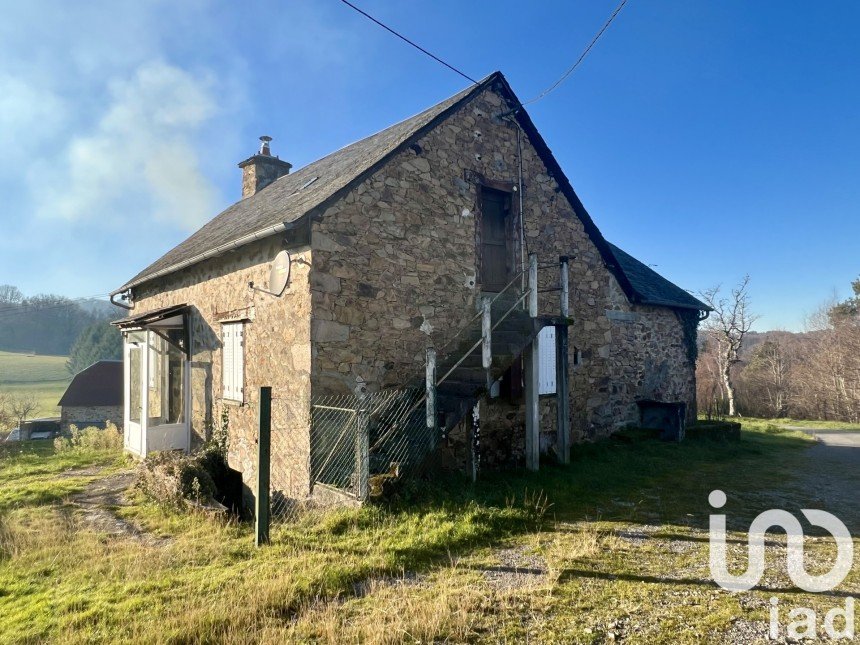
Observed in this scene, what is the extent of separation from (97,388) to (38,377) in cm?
2780

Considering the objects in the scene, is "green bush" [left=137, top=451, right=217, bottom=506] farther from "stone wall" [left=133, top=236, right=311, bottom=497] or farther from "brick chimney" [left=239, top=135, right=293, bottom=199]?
"brick chimney" [left=239, top=135, right=293, bottom=199]

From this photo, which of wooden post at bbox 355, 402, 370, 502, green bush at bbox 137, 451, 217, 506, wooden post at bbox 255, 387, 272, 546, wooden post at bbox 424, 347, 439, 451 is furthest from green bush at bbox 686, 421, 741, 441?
green bush at bbox 137, 451, 217, 506

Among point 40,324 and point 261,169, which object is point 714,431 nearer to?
point 261,169

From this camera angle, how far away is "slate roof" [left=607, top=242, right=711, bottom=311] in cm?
1259

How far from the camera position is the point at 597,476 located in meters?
8.41

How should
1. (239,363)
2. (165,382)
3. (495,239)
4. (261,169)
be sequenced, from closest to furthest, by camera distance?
(239,363) → (495,239) → (165,382) → (261,169)

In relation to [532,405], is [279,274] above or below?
above

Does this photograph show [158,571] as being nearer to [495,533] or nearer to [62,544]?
[62,544]

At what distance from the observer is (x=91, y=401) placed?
91.5 feet

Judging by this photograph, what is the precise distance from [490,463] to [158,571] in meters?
5.62

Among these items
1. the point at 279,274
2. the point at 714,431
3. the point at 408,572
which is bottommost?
the point at 714,431

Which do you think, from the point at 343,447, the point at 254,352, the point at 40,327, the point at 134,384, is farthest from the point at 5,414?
the point at 40,327

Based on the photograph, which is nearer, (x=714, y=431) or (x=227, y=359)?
(x=227, y=359)

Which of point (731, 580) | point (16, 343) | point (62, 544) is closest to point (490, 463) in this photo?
point (731, 580)
